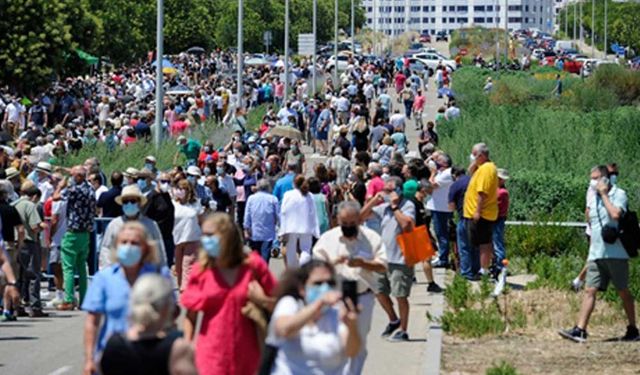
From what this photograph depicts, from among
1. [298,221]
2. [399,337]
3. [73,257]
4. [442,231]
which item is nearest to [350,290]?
[399,337]

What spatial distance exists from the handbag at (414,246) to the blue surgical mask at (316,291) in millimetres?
7500

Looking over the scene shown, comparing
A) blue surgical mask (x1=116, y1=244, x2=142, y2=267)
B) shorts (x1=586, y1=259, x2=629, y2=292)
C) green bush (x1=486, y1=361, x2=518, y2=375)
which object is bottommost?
green bush (x1=486, y1=361, x2=518, y2=375)

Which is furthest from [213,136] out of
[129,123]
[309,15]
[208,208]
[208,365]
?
[309,15]

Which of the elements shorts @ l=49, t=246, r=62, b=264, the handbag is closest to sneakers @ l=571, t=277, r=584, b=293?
the handbag

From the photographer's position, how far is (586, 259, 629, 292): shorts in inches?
696

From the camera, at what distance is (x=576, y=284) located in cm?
2044

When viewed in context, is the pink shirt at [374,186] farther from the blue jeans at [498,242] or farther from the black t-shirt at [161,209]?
the black t-shirt at [161,209]

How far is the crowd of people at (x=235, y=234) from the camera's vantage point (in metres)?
10.1

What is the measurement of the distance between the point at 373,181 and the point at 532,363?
21.2 ft

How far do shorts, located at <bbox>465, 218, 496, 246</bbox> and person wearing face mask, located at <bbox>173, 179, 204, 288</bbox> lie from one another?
3.45 metres

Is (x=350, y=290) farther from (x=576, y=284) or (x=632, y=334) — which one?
(x=576, y=284)

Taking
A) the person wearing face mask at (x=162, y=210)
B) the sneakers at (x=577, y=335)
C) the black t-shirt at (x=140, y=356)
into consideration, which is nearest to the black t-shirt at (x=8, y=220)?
the person wearing face mask at (x=162, y=210)

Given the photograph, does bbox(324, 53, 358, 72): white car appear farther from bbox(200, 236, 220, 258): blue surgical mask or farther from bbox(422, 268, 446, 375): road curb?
bbox(200, 236, 220, 258): blue surgical mask

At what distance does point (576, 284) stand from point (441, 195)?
3.93 metres
